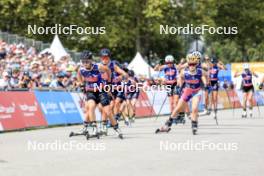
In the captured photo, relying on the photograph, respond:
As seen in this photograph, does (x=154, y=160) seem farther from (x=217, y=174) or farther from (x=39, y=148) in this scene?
(x=39, y=148)

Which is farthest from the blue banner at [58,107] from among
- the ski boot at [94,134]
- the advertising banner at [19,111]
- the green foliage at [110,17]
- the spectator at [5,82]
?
the green foliage at [110,17]

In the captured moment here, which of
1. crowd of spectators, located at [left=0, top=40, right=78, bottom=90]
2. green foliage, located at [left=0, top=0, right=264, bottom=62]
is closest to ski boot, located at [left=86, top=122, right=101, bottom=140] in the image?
crowd of spectators, located at [left=0, top=40, right=78, bottom=90]

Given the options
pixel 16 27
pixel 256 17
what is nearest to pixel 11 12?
pixel 16 27

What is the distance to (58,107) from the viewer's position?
2548cm

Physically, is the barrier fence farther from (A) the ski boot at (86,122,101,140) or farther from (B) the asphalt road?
(A) the ski boot at (86,122,101,140)

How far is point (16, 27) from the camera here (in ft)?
201

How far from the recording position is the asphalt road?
1138cm

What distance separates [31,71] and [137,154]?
15313 mm

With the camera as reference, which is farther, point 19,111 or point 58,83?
point 58,83

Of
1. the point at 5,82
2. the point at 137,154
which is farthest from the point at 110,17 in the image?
the point at 137,154

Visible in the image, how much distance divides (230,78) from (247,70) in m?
32.7

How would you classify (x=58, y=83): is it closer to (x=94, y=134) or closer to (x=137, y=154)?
(x=94, y=134)

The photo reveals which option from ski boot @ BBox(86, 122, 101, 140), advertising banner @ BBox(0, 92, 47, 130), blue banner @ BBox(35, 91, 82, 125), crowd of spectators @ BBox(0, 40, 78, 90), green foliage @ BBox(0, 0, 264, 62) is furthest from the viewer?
green foliage @ BBox(0, 0, 264, 62)

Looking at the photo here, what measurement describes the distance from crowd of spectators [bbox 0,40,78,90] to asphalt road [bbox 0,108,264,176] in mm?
5217
